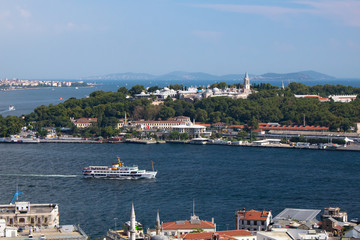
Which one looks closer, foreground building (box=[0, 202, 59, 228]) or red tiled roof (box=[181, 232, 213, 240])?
red tiled roof (box=[181, 232, 213, 240])

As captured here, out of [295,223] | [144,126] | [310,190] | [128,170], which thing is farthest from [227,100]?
[295,223]

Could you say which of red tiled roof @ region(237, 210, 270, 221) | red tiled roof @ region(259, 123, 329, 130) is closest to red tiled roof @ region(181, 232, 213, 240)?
red tiled roof @ region(237, 210, 270, 221)

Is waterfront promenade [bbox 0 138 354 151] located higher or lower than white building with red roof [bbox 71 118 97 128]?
lower

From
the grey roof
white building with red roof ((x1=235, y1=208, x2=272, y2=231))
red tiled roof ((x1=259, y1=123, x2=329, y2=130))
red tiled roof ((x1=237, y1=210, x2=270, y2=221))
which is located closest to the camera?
white building with red roof ((x1=235, y1=208, x2=272, y2=231))

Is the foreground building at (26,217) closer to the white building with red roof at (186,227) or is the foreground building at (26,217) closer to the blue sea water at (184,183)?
the white building with red roof at (186,227)

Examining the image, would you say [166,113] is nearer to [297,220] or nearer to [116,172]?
[116,172]

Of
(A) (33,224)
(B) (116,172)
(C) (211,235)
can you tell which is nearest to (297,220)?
(C) (211,235)

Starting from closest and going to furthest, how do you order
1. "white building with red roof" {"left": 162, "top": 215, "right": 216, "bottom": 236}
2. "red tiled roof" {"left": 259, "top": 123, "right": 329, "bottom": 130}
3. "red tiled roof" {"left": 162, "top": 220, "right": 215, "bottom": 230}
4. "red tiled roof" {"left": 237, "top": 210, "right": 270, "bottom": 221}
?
"white building with red roof" {"left": 162, "top": 215, "right": 216, "bottom": 236} < "red tiled roof" {"left": 162, "top": 220, "right": 215, "bottom": 230} < "red tiled roof" {"left": 237, "top": 210, "right": 270, "bottom": 221} < "red tiled roof" {"left": 259, "top": 123, "right": 329, "bottom": 130}

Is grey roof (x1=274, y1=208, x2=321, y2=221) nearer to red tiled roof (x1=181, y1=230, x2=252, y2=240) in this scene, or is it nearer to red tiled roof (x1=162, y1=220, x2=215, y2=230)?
red tiled roof (x1=162, y1=220, x2=215, y2=230)

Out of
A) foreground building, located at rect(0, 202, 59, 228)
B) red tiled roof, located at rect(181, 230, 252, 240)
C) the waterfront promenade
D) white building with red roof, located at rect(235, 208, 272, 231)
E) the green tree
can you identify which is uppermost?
foreground building, located at rect(0, 202, 59, 228)

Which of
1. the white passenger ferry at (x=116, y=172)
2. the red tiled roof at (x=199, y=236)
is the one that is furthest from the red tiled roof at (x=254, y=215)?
the white passenger ferry at (x=116, y=172)
